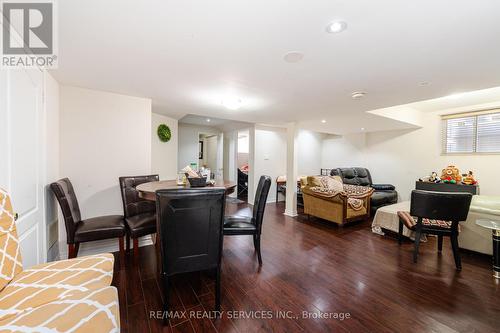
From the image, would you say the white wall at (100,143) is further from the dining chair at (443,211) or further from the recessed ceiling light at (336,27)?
the dining chair at (443,211)

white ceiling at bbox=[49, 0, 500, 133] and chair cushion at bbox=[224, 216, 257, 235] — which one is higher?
white ceiling at bbox=[49, 0, 500, 133]

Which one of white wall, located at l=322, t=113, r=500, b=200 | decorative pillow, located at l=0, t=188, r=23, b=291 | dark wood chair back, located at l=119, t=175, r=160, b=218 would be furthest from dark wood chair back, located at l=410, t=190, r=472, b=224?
decorative pillow, located at l=0, t=188, r=23, b=291

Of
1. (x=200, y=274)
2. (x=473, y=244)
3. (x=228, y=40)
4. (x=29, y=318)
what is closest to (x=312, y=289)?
(x=200, y=274)

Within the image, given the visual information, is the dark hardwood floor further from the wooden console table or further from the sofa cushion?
the wooden console table

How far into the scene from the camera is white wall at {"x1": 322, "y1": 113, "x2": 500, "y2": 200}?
4156mm

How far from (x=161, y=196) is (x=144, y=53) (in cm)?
120

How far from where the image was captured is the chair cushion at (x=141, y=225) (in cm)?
215

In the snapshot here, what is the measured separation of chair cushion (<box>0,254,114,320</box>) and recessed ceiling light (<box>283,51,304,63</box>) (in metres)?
2.04

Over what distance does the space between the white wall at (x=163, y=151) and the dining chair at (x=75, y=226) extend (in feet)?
5.90

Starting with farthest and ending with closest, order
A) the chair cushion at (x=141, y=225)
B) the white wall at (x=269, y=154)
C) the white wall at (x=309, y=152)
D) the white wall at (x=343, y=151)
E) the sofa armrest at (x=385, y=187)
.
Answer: the white wall at (x=309, y=152), the white wall at (x=343, y=151), the white wall at (x=269, y=154), the sofa armrest at (x=385, y=187), the chair cushion at (x=141, y=225)

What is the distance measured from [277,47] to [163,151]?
3.31 meters

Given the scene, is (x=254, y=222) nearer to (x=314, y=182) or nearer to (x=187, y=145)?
(x=314, y=182)

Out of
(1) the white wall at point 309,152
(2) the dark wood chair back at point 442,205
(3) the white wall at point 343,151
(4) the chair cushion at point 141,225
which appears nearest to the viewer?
(4) the chair cushion at point 141,225

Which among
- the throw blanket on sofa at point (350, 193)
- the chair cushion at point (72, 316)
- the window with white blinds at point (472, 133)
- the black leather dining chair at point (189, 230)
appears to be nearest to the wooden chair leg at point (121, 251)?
the black leather dining chair at point (189, 230)
